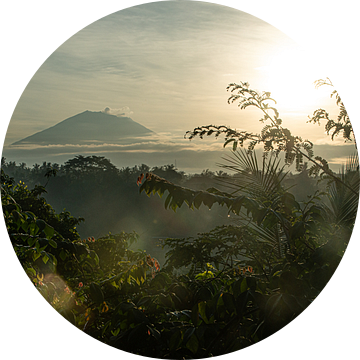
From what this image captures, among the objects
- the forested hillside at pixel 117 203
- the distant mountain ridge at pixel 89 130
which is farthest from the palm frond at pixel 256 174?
the distant mountain ridge at pixel 89 130

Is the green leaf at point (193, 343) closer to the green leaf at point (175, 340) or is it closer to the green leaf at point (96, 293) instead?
the green leaf at point (175, 340)

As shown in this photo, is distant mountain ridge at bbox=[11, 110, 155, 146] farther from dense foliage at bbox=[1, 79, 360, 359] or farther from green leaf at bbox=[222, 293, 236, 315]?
green leaf at bbox=[222, 293, 236, 315]

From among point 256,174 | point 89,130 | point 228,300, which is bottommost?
point 228,300

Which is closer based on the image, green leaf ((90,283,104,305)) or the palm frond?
green leaf ((90,283,104,305))

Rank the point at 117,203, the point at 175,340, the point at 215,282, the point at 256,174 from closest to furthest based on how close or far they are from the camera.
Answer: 1. the point at 175,340
2. the point at 215,282
3. the point at 256,174
4. the point at 117,203

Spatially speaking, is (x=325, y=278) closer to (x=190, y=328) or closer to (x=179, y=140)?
(x=190, y=328)

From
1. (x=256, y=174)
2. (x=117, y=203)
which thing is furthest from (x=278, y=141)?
(x=117, y=203)

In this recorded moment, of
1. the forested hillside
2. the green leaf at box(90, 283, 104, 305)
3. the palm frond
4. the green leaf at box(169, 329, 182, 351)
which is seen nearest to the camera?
the green leaf at box(169, 329, 182, 351)

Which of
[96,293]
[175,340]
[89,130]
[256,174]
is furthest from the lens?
[89,130]

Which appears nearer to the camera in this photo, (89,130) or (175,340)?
(175,340)

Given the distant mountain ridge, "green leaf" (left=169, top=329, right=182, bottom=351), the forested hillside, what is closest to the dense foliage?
"green leaf" (left=169, top=329, right=182, bottom=351)

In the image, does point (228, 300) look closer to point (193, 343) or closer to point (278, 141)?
point (193, 343)
